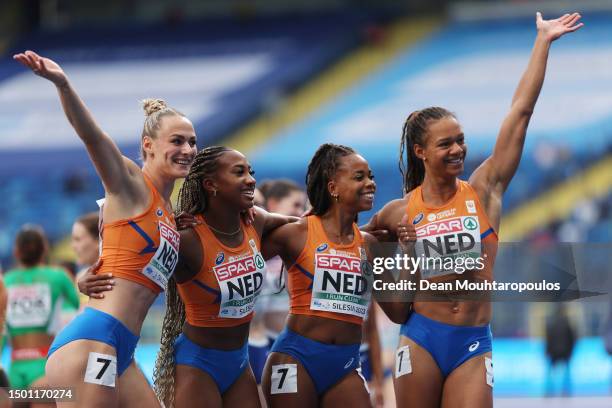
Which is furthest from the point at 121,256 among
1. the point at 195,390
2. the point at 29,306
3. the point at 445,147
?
the point at 29,306

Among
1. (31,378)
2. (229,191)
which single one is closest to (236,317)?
(229,191)

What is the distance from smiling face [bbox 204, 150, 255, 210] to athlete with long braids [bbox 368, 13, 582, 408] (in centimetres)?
96

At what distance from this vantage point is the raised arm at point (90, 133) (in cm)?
550

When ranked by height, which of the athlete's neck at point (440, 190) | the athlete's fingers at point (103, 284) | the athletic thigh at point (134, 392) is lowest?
the athletic thigh at point (134, 392)

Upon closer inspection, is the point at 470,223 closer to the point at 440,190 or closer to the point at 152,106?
the point at 440,190

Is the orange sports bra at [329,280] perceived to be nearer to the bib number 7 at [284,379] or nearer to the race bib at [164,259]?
the bib number 7 at [284,379]

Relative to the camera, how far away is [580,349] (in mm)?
15688

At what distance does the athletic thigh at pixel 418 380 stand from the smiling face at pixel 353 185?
0.91m

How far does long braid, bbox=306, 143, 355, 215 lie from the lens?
6801 mm

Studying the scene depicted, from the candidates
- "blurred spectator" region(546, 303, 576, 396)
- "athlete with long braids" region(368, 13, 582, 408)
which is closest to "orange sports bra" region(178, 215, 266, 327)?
"athlete with long braids" region(368, 13, 582, 408)

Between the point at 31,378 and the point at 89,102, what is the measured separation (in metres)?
19.2

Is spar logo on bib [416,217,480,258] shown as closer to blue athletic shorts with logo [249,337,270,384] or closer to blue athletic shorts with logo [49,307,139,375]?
blue athletic shorts with logo [49,307,139,375]

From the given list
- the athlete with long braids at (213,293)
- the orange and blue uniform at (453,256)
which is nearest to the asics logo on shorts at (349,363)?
the orange and blue uniform at (453,256)

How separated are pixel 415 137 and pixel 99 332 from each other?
90.1 inches
